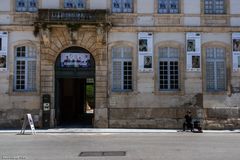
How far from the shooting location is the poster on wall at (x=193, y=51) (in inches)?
989

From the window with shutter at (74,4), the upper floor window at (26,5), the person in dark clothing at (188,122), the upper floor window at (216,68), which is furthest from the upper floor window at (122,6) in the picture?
the person in dark clothing at (188,122)

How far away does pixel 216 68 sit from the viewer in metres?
25.5

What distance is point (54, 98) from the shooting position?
81.7ft

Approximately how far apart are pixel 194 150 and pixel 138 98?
1127 cm

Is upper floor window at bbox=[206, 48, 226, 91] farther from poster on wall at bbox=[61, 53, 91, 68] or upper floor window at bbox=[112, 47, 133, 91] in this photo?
poster on wall at bbox=[61, 53, 91, 68]

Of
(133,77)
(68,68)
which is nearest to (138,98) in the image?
(133,77)

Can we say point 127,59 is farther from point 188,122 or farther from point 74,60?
point 188,122

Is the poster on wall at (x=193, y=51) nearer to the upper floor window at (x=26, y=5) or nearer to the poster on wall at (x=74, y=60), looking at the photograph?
the poster on wall at (x=74, y=60)

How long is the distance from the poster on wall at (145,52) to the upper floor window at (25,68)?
5.97m

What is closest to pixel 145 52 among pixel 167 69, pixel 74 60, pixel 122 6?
pixel 167 69

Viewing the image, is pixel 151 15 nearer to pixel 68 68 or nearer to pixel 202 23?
pixel 202 23

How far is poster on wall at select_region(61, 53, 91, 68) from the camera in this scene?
25.2 metres

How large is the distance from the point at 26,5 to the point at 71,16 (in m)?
2.82

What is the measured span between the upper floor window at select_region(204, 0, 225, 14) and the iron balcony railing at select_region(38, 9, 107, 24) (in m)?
5.97
